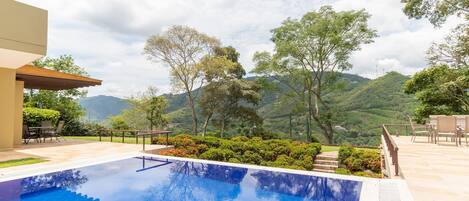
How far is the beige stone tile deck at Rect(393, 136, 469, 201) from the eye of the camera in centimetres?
487

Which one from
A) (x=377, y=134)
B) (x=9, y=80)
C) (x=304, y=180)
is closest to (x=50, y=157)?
(x=9, y=80)

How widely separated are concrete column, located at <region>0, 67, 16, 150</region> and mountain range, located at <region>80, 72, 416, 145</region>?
16.3 metres

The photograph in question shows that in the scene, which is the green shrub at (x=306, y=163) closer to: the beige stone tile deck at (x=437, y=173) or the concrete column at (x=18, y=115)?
the beige stone tile deck at (x=437, y=173)

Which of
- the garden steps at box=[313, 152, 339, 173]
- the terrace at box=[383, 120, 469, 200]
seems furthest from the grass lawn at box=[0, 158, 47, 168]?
the terrace at box=[383, 120, 469, 200]

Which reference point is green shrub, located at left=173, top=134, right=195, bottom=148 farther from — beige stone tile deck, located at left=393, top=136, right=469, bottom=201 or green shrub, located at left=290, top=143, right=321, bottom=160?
beige stone tile deck, located at left=393, top=136, right=469, bottom=201

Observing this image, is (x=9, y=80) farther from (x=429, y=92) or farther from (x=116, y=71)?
(x=116, y=71)

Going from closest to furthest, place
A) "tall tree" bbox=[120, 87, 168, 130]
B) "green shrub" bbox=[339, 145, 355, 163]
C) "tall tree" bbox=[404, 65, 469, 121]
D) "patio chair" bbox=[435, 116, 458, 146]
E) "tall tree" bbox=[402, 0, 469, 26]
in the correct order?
"patio chair" bbox=[435, 116, 458, 146]
"green shrub" bbox=[339, 145, 355, 163]
"tall tree" bbox=[402, 0, 469, 26]
"tall tree" bbox=[404, 65, 469, 121]
"tall tree" bbox=[120, 87, 168, 130]

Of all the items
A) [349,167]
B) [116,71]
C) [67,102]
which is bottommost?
[349,167]

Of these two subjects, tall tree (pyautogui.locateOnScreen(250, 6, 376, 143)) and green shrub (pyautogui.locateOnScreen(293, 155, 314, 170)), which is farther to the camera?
tall tree (pyautogui.locateOnScreen(250, 6, 376, 143))

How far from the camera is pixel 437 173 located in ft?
20.4

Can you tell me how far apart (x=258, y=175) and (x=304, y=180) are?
123 cm

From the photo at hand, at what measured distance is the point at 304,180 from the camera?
7176mm

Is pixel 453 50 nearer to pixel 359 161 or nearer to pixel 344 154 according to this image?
pixel 344 154

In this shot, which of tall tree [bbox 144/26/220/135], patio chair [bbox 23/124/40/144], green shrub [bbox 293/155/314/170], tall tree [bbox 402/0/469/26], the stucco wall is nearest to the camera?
the stucco wall
